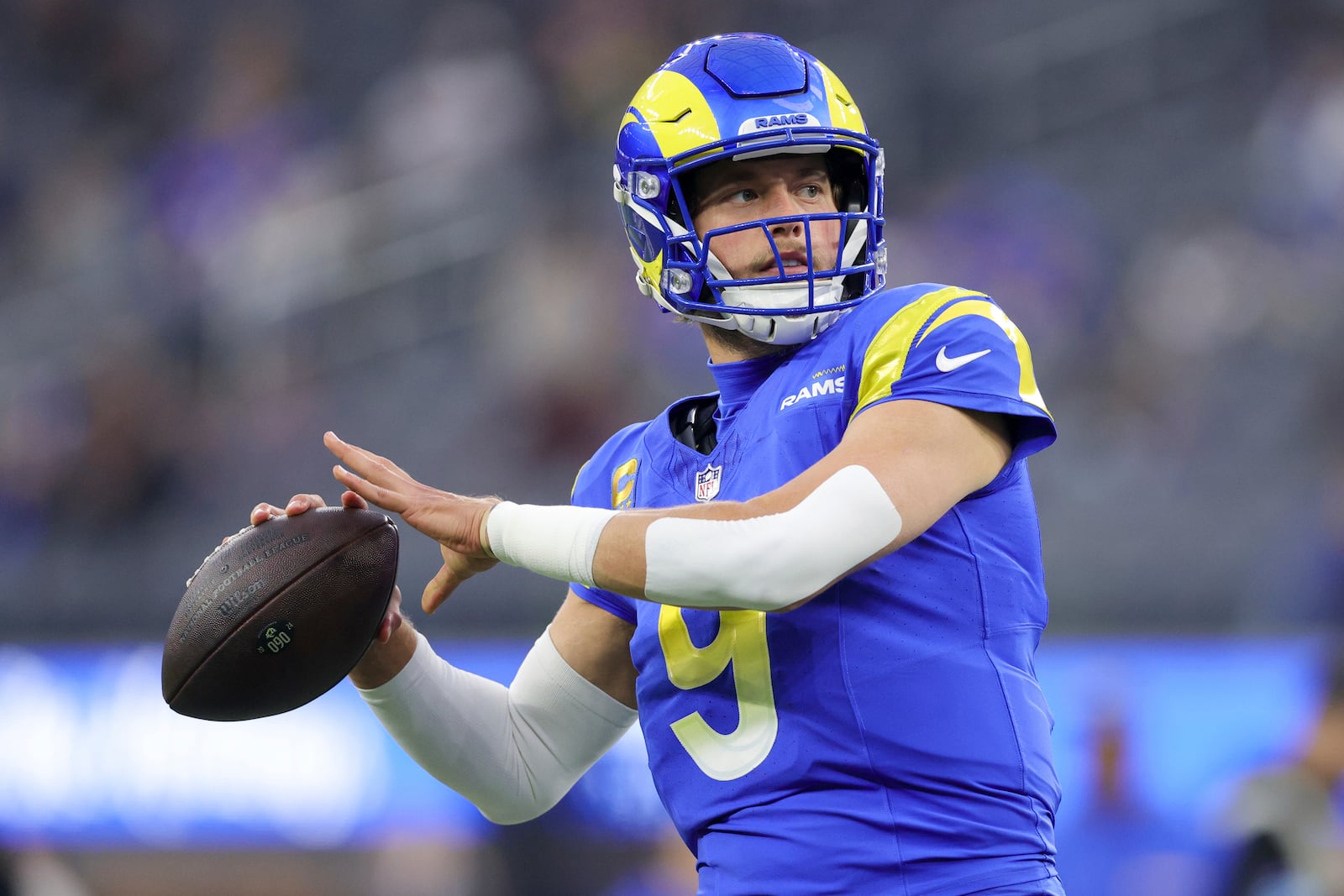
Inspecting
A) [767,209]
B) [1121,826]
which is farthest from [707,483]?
[1121,826]

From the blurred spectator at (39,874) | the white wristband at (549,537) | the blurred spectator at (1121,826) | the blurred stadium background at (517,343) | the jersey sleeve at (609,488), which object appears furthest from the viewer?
the blurred spectator at (39,874)

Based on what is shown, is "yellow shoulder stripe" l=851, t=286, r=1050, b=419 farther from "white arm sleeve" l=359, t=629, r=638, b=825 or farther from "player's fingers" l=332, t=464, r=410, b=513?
"white arm sleeve" l=359, t=629, r=638, b=825

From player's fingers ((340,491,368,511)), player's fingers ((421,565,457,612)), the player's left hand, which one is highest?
the player's left hand

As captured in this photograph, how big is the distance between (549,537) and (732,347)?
62cm

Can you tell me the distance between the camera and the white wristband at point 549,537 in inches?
84.1

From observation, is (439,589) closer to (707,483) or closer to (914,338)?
(707,483)

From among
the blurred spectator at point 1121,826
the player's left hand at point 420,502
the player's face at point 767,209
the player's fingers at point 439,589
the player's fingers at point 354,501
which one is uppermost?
the player's face at point 767,209

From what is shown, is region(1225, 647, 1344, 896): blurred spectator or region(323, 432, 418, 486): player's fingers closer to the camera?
region(323, 432, 418, 486): player's fingers

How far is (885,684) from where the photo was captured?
2164mm

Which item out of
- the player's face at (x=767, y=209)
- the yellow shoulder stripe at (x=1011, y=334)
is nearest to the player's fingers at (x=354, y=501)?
the player's face at (x=767, y=209)

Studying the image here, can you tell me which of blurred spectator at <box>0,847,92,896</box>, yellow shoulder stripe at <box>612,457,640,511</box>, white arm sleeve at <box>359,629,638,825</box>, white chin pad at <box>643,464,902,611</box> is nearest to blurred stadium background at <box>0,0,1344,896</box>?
blurred spectator at <box>0,847,92,896</box>

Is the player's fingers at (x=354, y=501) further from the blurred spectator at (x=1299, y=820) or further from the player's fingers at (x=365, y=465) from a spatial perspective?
the blurred spectator at (x=1299, y=820)

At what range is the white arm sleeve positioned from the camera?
2.75m

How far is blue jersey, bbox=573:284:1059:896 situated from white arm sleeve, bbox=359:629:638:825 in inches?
17.4
